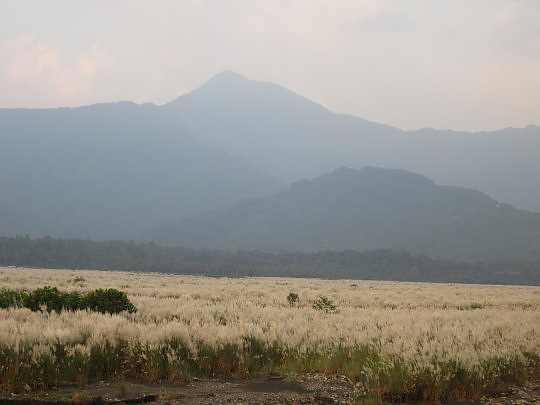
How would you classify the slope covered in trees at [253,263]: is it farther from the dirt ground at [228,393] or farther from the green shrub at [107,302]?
the dirt ground at [228,393]

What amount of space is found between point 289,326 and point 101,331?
4.26 m

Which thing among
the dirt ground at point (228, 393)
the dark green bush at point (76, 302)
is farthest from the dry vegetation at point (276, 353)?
the dark green bush at point (76, 302)

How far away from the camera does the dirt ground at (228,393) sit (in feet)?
24.2

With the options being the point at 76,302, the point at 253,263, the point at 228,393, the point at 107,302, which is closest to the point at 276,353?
the point at 228,393

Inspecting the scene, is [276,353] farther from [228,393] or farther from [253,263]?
[253,263]

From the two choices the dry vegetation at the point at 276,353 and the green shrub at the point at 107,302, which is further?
the green shrub at the point at 107,302

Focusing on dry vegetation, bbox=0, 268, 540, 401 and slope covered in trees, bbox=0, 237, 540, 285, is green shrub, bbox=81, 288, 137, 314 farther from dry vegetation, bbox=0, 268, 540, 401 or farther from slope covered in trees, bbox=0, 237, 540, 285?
slope covered in trees, bbox=0, 237, 540, 285

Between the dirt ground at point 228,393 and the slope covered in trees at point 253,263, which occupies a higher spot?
the dirt ground at point 228,393

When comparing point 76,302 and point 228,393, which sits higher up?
point 76,302

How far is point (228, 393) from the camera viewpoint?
7.98m

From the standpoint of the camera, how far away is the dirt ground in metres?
7.38

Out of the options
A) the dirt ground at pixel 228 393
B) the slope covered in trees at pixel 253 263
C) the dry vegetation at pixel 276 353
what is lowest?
the slope covered in trees at pixel 253 263

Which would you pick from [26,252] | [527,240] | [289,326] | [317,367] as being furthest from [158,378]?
[527,240]

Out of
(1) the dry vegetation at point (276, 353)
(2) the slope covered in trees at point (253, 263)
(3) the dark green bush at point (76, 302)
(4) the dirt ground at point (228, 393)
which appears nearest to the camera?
(4) the dirt ground at point (228, 393)
